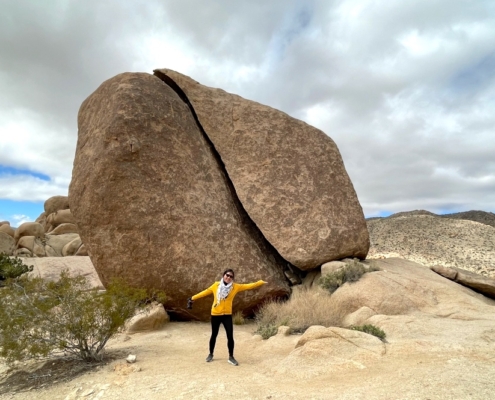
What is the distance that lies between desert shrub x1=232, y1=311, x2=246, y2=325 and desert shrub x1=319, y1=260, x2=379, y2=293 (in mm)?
2226

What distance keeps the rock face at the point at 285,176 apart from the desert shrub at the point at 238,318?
2070 mm

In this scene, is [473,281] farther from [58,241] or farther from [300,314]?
[58,241]

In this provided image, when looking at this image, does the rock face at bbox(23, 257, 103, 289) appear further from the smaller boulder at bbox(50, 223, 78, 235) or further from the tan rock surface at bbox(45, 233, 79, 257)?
the smaller boulder at bbox(50, 223, 78, 235)

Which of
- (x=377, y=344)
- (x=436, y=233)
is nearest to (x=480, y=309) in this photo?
(x=377, y=344)

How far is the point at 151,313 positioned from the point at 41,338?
9.35 ft

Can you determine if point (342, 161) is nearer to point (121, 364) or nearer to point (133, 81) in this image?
point (133, 81)

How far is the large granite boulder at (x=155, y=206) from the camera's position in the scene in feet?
31.1

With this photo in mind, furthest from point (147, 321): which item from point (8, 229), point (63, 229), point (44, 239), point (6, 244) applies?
point (8, 229)

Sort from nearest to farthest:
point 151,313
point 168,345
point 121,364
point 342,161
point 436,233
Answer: point 121,364
point 168,345
point 151,313
point 342,161
point 436,233

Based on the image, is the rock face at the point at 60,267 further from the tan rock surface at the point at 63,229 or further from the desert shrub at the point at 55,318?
the tan rock surface at the point at 63,229

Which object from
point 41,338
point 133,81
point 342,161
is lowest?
point 41,338

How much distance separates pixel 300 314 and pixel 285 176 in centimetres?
455

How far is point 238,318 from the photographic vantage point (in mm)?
9789

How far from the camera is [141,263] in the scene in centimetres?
942
